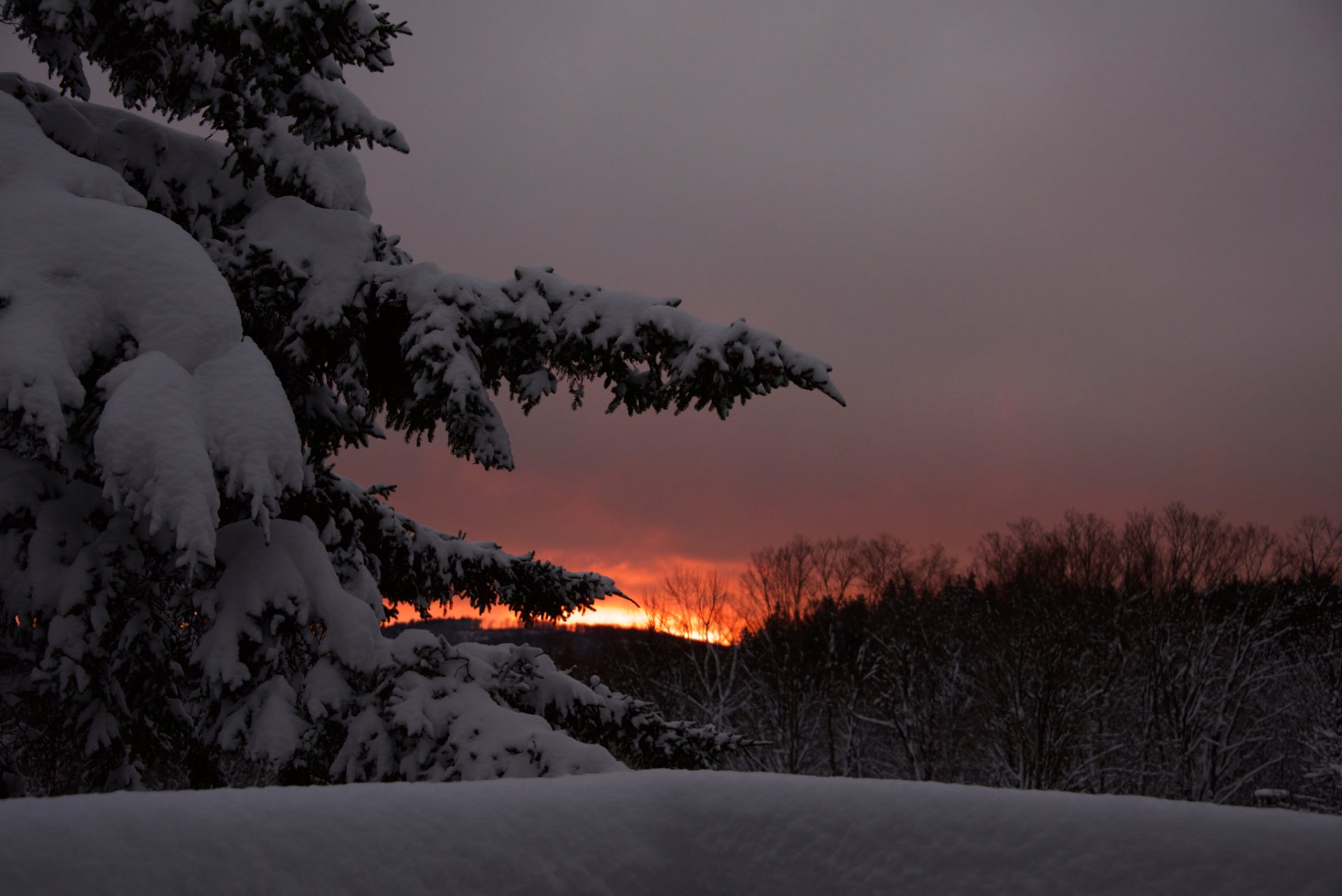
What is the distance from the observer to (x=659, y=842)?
6.21 ft

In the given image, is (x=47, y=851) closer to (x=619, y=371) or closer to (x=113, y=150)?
(x=619, y=371)

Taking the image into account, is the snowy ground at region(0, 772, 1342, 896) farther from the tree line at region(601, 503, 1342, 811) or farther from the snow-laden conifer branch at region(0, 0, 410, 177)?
the tree line at region(601, 503, 1342, 811)

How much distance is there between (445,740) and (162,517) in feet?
6.11

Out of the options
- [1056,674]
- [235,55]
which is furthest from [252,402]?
[1056,674]

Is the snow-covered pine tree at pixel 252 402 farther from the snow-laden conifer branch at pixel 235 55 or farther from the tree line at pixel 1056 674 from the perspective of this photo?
the tree line at pixel 1056 674

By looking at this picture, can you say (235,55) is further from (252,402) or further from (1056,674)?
(1056,674)

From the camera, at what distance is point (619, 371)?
5.54 meters

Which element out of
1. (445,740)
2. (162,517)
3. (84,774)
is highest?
(162,517)

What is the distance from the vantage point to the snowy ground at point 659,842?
1402 mm

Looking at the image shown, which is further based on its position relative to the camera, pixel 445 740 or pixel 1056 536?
pixel 1056 536

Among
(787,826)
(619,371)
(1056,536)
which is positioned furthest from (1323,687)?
(787,826)

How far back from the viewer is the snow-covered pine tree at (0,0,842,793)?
3.79 m

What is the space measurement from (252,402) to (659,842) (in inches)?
118

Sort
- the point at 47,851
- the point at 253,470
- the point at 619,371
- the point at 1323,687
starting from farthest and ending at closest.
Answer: the point at 1323,687 → the point at 619,371 → the point at 253,470 → the point at 47,851
